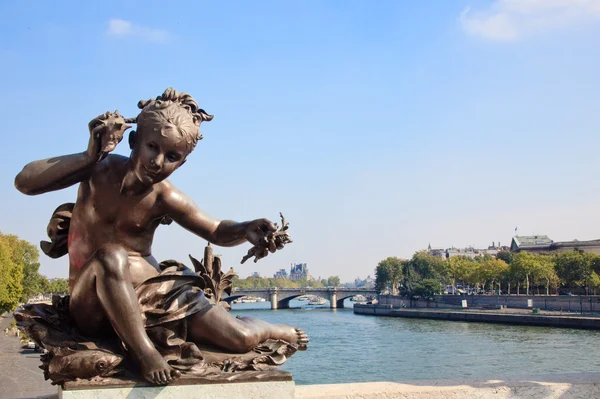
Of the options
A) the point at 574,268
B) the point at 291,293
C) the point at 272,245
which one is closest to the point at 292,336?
the point at 272,245

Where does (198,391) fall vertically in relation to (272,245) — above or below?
below

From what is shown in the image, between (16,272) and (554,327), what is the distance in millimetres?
35072

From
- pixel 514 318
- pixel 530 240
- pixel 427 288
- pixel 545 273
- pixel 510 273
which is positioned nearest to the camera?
pixel 514 318

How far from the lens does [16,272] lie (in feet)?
129

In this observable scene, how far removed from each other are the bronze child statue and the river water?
15.8 m

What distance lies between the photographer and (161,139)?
3783 millimetres

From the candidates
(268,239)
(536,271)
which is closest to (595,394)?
(268,239)

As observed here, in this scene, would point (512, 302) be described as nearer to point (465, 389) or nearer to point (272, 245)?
point (465, 389)

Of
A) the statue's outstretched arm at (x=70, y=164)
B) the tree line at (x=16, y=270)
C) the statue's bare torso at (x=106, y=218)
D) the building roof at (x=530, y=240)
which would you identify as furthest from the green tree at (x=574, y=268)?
the statue's outstretched arm at (x=70, y=164)

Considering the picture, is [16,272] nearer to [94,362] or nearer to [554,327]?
[554,327]

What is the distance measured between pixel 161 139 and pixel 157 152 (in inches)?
3.4

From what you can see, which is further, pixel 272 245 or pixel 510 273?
pixel 510 273

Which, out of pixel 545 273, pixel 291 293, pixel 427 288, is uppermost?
pixel 545 273

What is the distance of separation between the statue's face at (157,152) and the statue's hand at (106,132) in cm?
19
